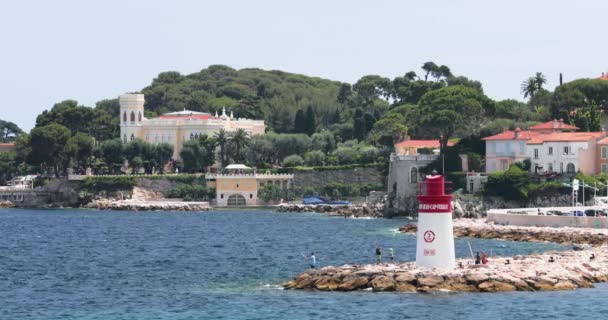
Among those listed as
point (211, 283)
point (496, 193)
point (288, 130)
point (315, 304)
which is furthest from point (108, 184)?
point (315, 304)

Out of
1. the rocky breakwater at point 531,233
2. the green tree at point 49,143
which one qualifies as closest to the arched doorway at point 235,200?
the green tree at point 49,143

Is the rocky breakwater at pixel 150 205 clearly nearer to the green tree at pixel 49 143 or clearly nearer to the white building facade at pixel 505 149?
the green tree at pixel 49 143

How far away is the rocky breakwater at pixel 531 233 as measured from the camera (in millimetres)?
61344

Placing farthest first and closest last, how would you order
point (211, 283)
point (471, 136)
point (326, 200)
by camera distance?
point (326, 200), point (471, 136), point (211, 283)

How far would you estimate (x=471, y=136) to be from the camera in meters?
97.7

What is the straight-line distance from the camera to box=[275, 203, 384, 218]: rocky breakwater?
96.5 m

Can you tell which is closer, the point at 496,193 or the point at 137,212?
the point at 496,193

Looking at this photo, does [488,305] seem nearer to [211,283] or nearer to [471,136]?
[211,283]

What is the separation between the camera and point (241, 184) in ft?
369

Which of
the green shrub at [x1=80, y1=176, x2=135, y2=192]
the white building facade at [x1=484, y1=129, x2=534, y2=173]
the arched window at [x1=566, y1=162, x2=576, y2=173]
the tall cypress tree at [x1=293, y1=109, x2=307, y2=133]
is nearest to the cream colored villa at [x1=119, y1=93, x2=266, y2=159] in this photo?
the tall cypress tree at [x1=293, y1=109, x2=307, y2=133]

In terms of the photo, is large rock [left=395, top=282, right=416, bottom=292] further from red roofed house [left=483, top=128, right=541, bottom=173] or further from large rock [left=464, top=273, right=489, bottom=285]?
red roofed house [left=483, top=128, right=541, bottom=173]

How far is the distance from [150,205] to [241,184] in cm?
694

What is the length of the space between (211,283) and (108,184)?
68097 mm

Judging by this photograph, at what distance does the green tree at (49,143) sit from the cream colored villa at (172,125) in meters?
8.77
